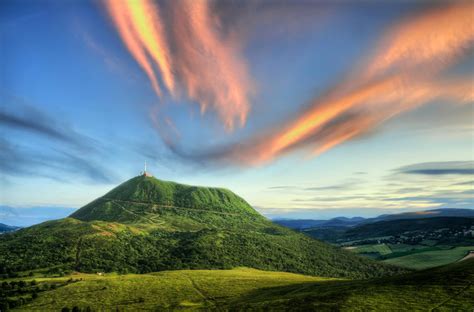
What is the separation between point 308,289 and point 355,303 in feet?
165

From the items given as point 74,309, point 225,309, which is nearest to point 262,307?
point 225,309

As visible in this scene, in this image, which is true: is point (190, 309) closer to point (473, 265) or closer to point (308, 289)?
point (308, 289)

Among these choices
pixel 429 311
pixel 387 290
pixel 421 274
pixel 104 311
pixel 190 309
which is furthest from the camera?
pixel 104 311

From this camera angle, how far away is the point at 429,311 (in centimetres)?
11631

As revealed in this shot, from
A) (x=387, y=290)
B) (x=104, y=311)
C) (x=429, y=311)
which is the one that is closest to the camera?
(x=429, y=311)

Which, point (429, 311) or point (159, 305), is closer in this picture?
point (429, 311)

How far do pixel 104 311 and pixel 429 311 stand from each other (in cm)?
16698

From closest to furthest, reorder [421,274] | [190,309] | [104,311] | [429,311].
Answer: [429,311] → [421,274] → [190,309] → [104,311]

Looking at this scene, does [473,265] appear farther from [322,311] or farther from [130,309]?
[130,309]

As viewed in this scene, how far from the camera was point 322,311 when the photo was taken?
130625mm

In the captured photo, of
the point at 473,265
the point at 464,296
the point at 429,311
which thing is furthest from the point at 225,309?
the point at 473,265

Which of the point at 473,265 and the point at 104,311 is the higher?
the point at 473,265

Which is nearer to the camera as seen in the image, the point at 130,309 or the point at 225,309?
the point at 225,309

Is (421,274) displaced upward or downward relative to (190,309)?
upward
